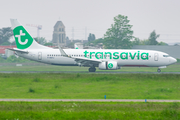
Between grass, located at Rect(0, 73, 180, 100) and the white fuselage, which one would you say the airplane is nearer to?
the white fuselage

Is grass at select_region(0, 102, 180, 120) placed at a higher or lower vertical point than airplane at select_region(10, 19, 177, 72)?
lower

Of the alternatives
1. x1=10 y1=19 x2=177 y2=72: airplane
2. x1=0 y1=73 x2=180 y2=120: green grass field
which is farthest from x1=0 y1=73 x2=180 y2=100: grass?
x1=10 y1=19 x2=177 y2=72: airplane

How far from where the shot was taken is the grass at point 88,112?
17328 mm

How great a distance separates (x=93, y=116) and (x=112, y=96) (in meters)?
8.56

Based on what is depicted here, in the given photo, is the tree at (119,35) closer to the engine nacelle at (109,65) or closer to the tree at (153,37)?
the tree at (153,37)

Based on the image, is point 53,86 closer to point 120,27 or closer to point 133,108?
point 133,108

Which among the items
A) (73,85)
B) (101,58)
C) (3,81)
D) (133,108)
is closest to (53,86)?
(73,85)

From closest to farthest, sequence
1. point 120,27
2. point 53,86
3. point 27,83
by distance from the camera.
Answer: point 53,86 < point 27,83 < point 120,27

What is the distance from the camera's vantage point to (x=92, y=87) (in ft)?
102

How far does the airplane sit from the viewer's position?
1898 inches

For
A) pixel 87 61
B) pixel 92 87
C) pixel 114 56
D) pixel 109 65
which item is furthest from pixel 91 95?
pixel 114 56

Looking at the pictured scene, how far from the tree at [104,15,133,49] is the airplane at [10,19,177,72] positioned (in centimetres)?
5578

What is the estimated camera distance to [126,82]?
34750 millimetres

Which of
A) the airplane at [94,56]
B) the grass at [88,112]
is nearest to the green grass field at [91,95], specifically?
the grass at [88,112]
